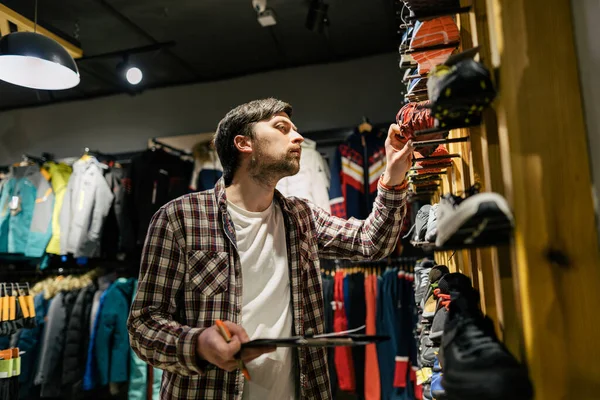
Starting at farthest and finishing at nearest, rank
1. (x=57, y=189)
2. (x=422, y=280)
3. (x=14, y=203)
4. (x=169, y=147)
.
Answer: (x=169, y=147), (x=57, y=189), (x=14, y=203), (x=422, y=280)

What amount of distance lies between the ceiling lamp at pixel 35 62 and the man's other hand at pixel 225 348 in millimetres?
2275

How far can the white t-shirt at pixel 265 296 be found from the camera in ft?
5.31

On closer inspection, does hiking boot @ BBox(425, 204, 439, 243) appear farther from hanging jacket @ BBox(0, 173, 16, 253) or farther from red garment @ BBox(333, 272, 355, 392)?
hanging jacket @ BBox(0, 173, 16, 253)

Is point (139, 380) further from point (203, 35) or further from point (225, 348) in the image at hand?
point (225, 348)

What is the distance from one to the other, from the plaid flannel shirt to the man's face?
0.18 metres

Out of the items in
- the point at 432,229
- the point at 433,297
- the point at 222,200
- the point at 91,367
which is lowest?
the point at 91,367

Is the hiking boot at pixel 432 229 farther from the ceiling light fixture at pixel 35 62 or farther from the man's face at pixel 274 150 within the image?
the ceiling light fixture at pixel 35 62

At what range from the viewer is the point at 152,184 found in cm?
449

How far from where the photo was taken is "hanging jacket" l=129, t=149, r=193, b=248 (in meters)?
4.42

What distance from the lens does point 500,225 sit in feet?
3.13

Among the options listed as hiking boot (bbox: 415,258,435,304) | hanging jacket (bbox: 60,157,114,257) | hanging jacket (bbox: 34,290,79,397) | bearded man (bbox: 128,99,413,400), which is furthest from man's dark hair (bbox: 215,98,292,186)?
hanging jacket (bbox: 34,290,79,397)

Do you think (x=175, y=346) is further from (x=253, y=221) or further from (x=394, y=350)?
(x=394, y=350)

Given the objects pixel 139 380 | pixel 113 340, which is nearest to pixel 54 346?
pixel 113 340

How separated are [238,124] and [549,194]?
1.37 meters
